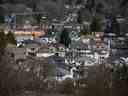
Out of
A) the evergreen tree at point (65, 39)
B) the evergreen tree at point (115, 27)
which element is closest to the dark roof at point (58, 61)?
the evergreen tree at point (65, 39)

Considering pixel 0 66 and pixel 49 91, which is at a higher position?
pixel 0 66

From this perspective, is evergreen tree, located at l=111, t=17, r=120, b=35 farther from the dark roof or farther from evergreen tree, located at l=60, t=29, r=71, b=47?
the dark roof

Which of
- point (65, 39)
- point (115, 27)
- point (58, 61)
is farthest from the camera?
point (115, 27)

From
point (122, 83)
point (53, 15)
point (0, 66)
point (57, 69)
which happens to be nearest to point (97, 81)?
point (122, 83)

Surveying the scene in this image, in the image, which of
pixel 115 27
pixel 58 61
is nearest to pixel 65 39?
pixel 58 61

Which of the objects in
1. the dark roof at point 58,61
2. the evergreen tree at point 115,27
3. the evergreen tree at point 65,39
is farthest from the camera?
the evergreen tree at point 115,27

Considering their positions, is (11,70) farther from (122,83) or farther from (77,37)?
(77,37)

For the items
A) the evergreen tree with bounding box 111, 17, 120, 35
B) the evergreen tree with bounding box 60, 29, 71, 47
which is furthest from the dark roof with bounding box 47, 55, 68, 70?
the evergreen tree with bounding box 111, 17, 120, 35

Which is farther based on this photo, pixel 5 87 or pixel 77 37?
pixel 77 37

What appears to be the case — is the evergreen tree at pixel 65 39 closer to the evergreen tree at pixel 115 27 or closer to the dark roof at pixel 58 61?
the dark roof at pixel 58 61

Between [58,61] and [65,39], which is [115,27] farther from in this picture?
[58,61]

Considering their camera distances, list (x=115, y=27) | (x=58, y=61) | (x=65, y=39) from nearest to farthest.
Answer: (x=58, y=61) < (x=65, y=39) < (x=115, y=27)
